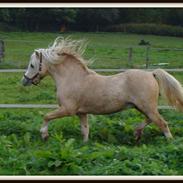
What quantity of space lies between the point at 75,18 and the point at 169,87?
2491 centimetres

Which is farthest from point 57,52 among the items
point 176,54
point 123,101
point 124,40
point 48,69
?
point 124,40

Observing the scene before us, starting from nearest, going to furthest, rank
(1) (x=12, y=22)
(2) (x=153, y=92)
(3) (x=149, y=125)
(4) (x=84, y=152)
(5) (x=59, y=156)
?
(5) (x=59, y=156) < (4) (x=84, y=152) < (2) (x=153, y=92) < (3) (x=149, y=125) < (1) (x=12, y=22)

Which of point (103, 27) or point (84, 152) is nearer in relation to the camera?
point (84, 152)

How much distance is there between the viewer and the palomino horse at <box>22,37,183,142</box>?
7.82 m

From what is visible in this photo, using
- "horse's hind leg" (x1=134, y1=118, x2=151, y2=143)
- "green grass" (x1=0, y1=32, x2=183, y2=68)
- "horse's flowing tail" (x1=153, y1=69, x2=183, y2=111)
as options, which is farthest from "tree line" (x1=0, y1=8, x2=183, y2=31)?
"horse's hind leg" (x1=134, y1=118, x2=151, y2=143)

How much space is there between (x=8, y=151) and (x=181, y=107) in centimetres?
287

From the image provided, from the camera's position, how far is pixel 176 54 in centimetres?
2847

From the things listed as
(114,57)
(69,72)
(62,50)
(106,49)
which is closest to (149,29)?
(106,49)

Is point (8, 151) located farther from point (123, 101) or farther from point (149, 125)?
point (149, 125)

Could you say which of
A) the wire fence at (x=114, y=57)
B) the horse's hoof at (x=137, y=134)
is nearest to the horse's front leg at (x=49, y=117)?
the horse's hoof at (x=137, y=134)

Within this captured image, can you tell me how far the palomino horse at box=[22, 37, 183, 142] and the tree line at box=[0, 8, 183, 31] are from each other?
928 inches

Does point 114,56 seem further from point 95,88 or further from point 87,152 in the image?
point 87,152

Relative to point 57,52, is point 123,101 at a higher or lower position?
lower

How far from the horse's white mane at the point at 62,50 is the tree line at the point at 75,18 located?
23.4 m
